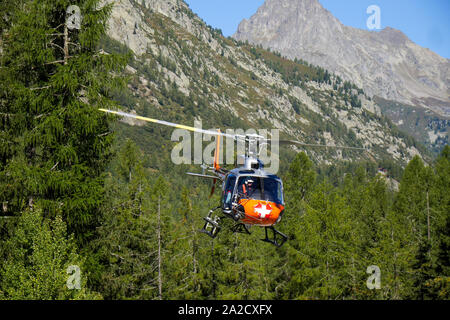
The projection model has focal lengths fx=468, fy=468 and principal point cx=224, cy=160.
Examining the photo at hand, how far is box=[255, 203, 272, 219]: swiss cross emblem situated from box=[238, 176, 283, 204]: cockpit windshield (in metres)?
0.35

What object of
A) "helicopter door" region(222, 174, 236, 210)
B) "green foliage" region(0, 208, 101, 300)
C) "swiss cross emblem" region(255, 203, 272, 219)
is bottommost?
"green foliage" region(0, 208, 101, 300)

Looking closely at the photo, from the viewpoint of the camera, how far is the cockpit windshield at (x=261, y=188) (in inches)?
651

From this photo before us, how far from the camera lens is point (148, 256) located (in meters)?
35.8

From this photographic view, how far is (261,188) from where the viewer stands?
16625 millimetres

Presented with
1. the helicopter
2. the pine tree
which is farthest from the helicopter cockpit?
the pine tree

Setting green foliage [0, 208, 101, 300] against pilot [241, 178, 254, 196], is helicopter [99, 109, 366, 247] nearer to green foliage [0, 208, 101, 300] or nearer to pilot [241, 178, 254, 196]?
pilot [241, 178, 254, 196]

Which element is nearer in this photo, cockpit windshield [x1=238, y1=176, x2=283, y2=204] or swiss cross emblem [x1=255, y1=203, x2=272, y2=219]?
swiss cross emblem [x1=255, y1=203, x2=272, y2=219]

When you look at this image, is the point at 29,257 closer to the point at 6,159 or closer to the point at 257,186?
the point at 6,159

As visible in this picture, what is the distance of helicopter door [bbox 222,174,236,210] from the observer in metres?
17.0

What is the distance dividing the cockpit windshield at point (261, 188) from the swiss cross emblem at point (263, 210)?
0.35 meters

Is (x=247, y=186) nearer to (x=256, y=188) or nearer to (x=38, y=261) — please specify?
(x=256, y=188)

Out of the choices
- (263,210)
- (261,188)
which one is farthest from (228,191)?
(263,210)

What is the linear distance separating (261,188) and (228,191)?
56.3 inches

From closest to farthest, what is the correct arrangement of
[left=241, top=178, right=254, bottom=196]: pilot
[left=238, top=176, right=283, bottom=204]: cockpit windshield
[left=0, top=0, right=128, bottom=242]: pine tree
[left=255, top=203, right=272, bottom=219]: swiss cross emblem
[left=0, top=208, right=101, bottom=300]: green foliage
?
1. [left=255, top=203, right=272, bottom=219]: swiss cross emblem
2. [left=238, top=176, right=283, bottom=204]: cockpit windshield
3. [left=241, top=178, right=254, bottom=196]: pilot
4. [left=0, top=0, right=128, bottom=242]: pine tree
5. [left=0, top=208, right=101, bottom=300]: green foliage
